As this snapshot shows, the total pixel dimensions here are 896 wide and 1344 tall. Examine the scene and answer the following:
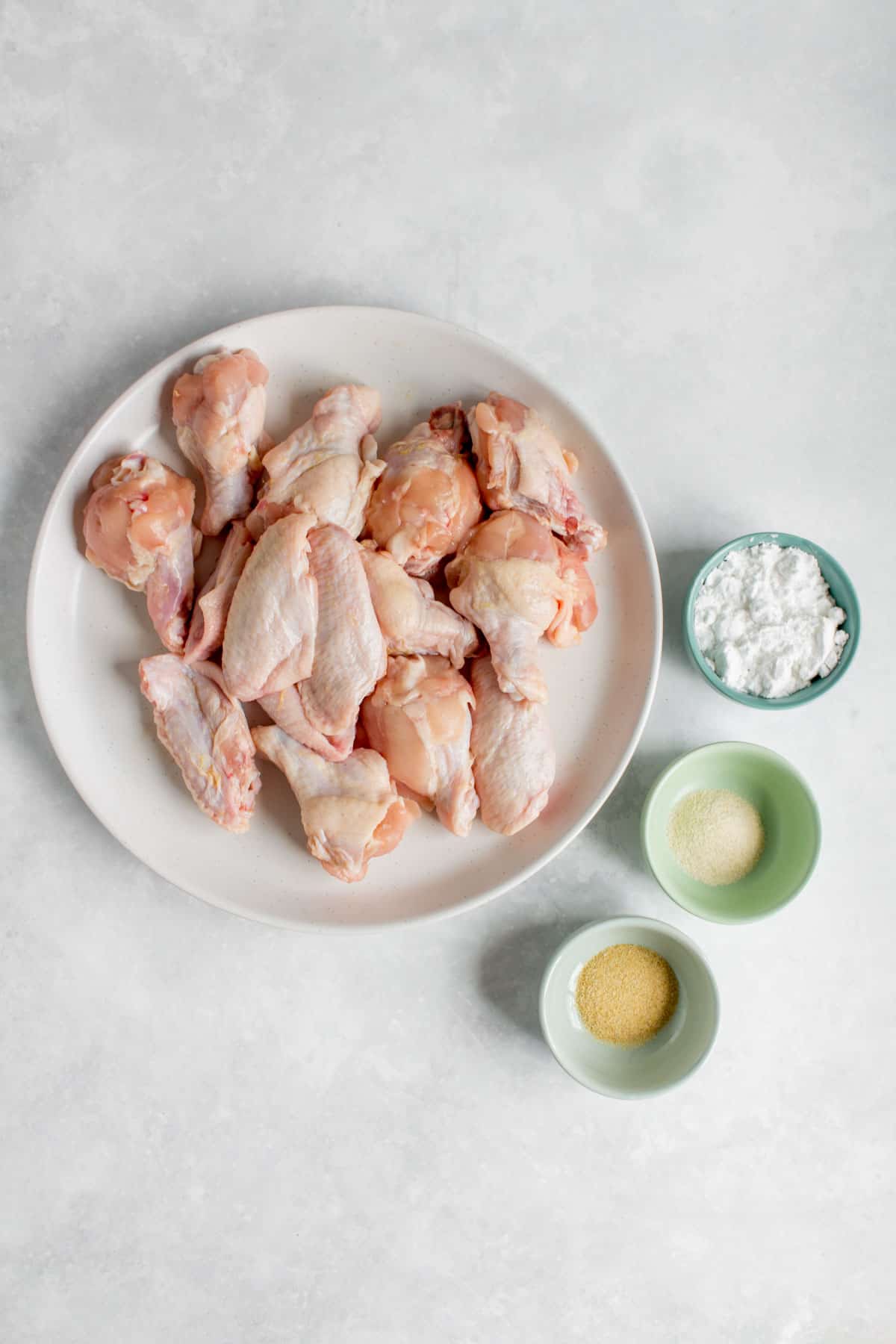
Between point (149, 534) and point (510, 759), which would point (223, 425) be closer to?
point (149, 534)

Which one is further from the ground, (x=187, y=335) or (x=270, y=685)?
(x=187, y=335)

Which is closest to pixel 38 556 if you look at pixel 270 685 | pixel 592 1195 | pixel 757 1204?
pixel 270 685

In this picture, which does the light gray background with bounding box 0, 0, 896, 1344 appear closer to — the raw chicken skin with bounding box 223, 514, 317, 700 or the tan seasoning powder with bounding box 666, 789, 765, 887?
the tan seasoning powder with bounding box 666, 789, 765, 887

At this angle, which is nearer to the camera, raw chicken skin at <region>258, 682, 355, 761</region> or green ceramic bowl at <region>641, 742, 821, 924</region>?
raw chicken skin at <region>258, 682, 355, 761</region>

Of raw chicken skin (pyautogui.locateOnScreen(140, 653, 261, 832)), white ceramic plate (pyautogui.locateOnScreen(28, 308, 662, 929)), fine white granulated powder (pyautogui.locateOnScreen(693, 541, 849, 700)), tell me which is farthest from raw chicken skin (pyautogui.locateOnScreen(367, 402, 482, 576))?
fine white granulated powder (pyautogui.locateOnScreen(693, 541, 849, 700))

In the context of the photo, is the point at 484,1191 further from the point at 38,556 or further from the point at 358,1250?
the point at 38,556

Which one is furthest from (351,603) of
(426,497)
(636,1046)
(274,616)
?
(636,1046)

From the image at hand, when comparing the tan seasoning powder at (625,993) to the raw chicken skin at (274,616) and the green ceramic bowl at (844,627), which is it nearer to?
the green ceramic bowl at (844,627)
